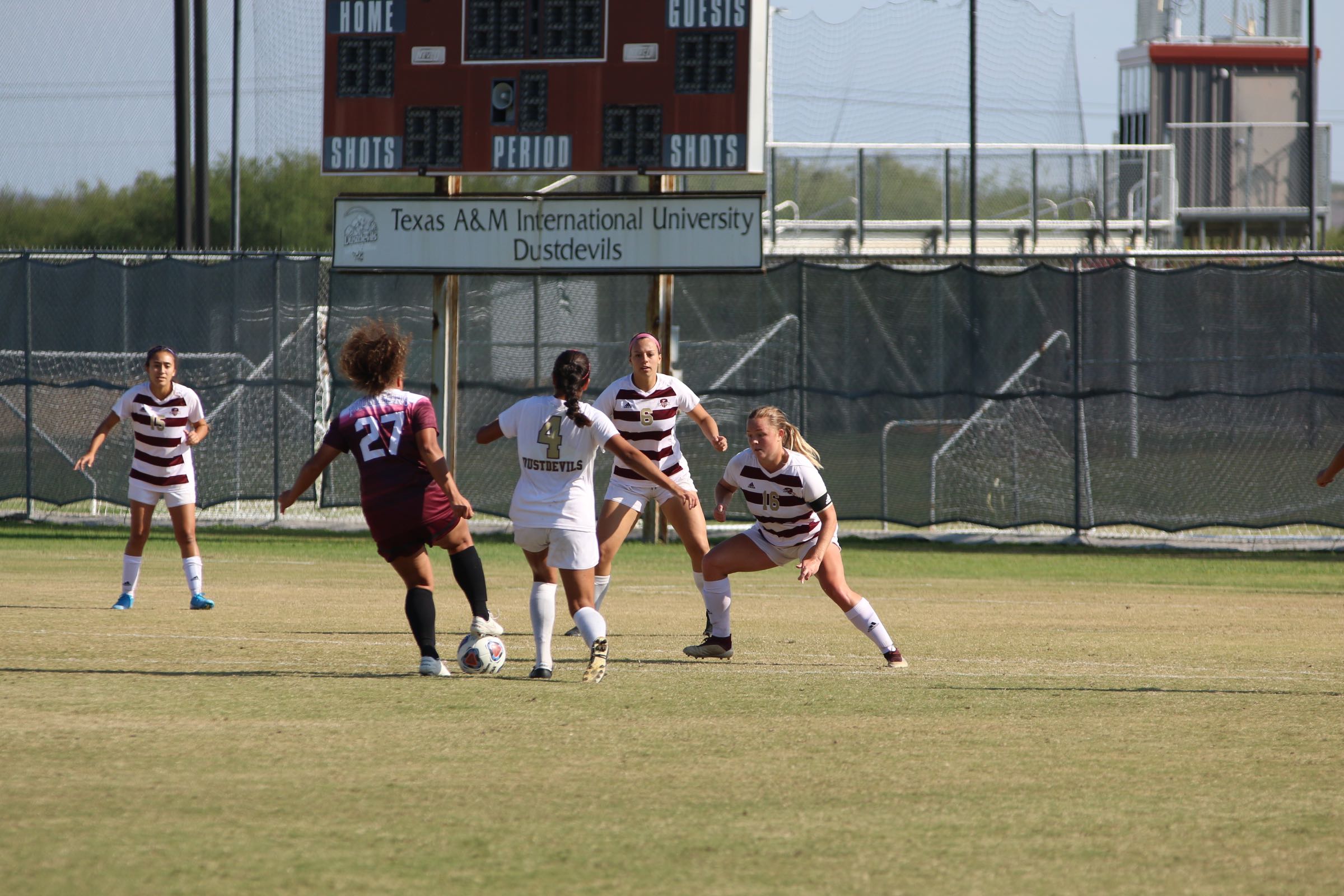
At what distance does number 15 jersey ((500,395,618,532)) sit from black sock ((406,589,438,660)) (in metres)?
0.61

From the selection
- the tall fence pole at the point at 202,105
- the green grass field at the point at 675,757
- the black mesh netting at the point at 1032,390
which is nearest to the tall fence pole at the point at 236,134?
the tall fence pole at the point at 202,105

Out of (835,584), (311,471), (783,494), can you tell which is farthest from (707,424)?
(311,471)

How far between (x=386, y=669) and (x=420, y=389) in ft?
34.4

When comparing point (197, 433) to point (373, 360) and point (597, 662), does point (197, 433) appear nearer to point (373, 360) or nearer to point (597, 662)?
point (373, 360)

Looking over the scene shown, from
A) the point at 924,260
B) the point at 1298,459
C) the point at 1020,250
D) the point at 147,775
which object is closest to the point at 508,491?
the point at 924,260

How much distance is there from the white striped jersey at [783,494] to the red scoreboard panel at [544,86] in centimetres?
753

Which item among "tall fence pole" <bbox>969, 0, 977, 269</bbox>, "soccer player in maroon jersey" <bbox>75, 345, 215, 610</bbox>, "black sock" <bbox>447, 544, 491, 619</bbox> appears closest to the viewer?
"black sock" <bbox>447, 544, 491, 619</bbox>

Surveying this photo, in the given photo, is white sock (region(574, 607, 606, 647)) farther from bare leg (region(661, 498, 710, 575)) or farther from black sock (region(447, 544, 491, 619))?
bare leg (region(661, 498, 710, 575))

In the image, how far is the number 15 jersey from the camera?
7.58 m

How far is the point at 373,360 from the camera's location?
25.2ft

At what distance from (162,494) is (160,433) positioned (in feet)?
1.52

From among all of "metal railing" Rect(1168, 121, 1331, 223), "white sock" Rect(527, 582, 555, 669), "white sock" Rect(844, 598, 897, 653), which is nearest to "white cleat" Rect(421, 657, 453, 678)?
"white sock" Rect(527, 582, 555, 669)

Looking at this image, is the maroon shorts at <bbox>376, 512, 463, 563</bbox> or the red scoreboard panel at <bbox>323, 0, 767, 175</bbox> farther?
the red scoreboard panel at <bbox>323, 0, 767, 175</bbox>

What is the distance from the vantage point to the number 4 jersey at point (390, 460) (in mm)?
7574
